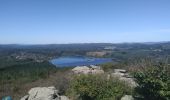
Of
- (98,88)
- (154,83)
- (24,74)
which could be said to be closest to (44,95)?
(98,88)

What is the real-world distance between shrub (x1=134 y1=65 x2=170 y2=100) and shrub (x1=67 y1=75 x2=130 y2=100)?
4.00 ft

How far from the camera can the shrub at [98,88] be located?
16344 mm

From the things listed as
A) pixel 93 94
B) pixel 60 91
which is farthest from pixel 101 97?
pixel 60 91

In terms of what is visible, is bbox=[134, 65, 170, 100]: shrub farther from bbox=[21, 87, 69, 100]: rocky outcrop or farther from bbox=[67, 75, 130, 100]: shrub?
bbox=[21, 87, 69, 100]: rocky outcrop

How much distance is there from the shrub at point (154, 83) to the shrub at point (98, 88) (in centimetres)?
122

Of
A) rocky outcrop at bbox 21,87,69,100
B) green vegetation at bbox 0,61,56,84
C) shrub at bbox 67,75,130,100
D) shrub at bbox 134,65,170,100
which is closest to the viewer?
shrub at bbox 134,65,170,100

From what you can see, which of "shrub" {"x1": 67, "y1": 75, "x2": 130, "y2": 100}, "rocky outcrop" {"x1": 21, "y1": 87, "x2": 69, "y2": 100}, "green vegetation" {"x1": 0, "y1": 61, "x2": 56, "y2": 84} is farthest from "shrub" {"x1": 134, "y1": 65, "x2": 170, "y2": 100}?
"green vegetation" {"x1": 0, "y1": 61, "x2": 56, "y2": 84}

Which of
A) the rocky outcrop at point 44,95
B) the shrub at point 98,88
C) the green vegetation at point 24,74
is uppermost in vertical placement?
the shrub at point 98,88

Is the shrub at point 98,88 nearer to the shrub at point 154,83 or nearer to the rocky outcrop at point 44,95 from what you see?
the shrub at point 154,83

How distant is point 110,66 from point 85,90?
1819cm

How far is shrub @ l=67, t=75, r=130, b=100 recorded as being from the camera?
16.3 m

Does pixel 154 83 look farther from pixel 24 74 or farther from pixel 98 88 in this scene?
pixel 24 74

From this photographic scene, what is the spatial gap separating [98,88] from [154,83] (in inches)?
153

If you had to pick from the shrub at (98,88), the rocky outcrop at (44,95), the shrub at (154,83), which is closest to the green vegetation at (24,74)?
the rocky outcrop at (44,95)
